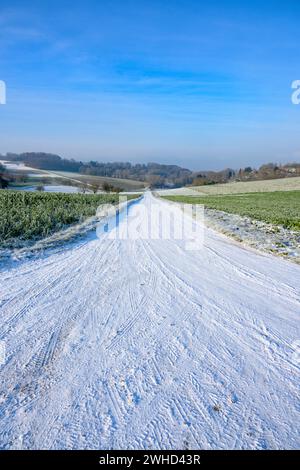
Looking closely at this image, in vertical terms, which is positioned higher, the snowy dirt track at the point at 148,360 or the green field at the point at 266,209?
the green field at the point at 266,209

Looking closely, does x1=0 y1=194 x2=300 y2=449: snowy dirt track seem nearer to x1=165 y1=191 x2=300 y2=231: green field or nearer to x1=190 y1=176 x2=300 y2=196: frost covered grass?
x1=165 y1=191 x2=300 y2=231: green field

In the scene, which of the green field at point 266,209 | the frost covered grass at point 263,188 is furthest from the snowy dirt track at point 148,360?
the frost covered grass at point 263,188

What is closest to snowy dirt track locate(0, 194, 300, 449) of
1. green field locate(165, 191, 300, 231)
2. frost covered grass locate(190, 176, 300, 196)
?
green field locate(165, 191, 300, 231)

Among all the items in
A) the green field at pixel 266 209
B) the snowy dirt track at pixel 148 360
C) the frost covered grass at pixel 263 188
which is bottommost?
the snowy dirt track at pixel 148 360

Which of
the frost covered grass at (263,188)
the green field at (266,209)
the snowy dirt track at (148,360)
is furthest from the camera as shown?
the frost covered grass at (263,188)

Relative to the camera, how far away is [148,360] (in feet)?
9.87

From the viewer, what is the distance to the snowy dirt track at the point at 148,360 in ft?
7.11

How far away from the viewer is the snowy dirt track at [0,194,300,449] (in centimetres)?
217

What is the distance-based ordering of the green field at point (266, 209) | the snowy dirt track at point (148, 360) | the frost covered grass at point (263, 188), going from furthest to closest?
the frost covered grass at point (263, 188)
the green field at point (266, 209)
the snowy dirt track at point (148, 360)

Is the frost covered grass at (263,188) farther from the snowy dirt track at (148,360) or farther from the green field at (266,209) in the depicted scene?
the snowy dirt track at (148,360)

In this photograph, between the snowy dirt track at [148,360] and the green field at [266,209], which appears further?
the green field at [266,209]
